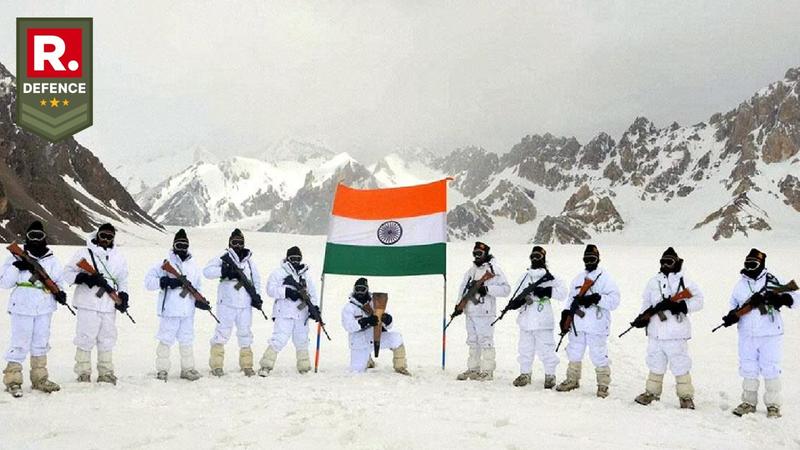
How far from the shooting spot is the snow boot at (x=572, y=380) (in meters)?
9.52

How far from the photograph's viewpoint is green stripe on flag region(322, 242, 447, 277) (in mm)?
11867

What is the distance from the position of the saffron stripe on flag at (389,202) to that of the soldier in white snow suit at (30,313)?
5.52 m

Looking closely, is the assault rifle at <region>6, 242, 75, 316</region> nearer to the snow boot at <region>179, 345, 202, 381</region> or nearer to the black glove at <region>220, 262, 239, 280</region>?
the snow boot at <region>179, 345, 202, 381</region>

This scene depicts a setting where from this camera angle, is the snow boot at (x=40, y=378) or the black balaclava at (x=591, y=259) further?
the black balaclava at (x=591, y=259)

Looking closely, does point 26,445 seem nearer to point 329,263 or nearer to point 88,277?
point 88,277

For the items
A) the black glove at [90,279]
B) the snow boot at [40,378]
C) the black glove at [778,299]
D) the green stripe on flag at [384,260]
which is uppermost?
the green stripe on flag at [384,260]

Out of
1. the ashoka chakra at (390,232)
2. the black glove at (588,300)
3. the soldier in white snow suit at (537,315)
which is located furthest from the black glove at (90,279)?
the black glove at (588,300)

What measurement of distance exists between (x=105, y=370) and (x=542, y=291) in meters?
7.55

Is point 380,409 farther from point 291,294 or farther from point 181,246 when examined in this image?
point 181,246

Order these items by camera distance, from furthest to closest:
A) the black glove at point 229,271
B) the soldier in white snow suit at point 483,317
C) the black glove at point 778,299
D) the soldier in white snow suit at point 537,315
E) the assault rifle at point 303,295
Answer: the assault rifle at point 303,295 → the soldier in white snow suit at point 483,317 → the black glove at point 229,271 → the soldier in white snow suit at point 537,315 → the black glove at point 778,299

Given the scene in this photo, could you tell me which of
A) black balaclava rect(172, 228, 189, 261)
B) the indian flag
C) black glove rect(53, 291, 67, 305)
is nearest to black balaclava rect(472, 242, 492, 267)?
the indian flag

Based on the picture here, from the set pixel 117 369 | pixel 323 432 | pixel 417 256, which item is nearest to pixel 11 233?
pixel 117 369

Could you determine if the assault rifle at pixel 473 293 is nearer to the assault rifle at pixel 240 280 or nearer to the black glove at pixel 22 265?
the assault rifle at pixel 240 280

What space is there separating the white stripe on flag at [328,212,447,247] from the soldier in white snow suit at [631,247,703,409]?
14.3ft
